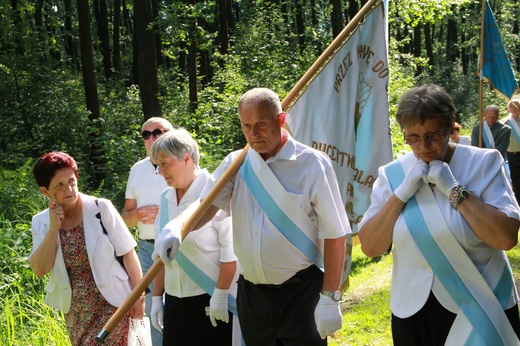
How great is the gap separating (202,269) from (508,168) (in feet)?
29.6

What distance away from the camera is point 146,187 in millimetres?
5992

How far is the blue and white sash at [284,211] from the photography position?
12.6 feet

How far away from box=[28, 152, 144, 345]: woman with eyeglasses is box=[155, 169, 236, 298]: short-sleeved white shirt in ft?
0.87

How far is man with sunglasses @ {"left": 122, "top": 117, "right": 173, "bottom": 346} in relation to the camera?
585cm

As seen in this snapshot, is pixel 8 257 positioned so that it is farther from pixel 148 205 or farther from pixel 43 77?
pixel 43 77

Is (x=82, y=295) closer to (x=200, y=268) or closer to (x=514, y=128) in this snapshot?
(x=200, y=268)

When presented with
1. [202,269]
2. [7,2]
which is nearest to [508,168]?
[202,269]

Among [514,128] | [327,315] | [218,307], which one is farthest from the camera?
[514,128]

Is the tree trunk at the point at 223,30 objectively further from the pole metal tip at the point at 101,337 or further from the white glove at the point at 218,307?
the pole metal tip at the point at 101,337

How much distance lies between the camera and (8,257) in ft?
24.2

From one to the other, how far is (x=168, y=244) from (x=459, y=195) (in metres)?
1.49

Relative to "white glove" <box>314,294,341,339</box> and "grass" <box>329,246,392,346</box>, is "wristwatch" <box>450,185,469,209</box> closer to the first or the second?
"white glove" <box>314,294,341,339</box>

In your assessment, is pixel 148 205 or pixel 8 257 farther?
pixel 8 257

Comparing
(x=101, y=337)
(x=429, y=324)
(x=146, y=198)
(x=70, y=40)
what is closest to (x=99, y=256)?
(x=101, y=337)
